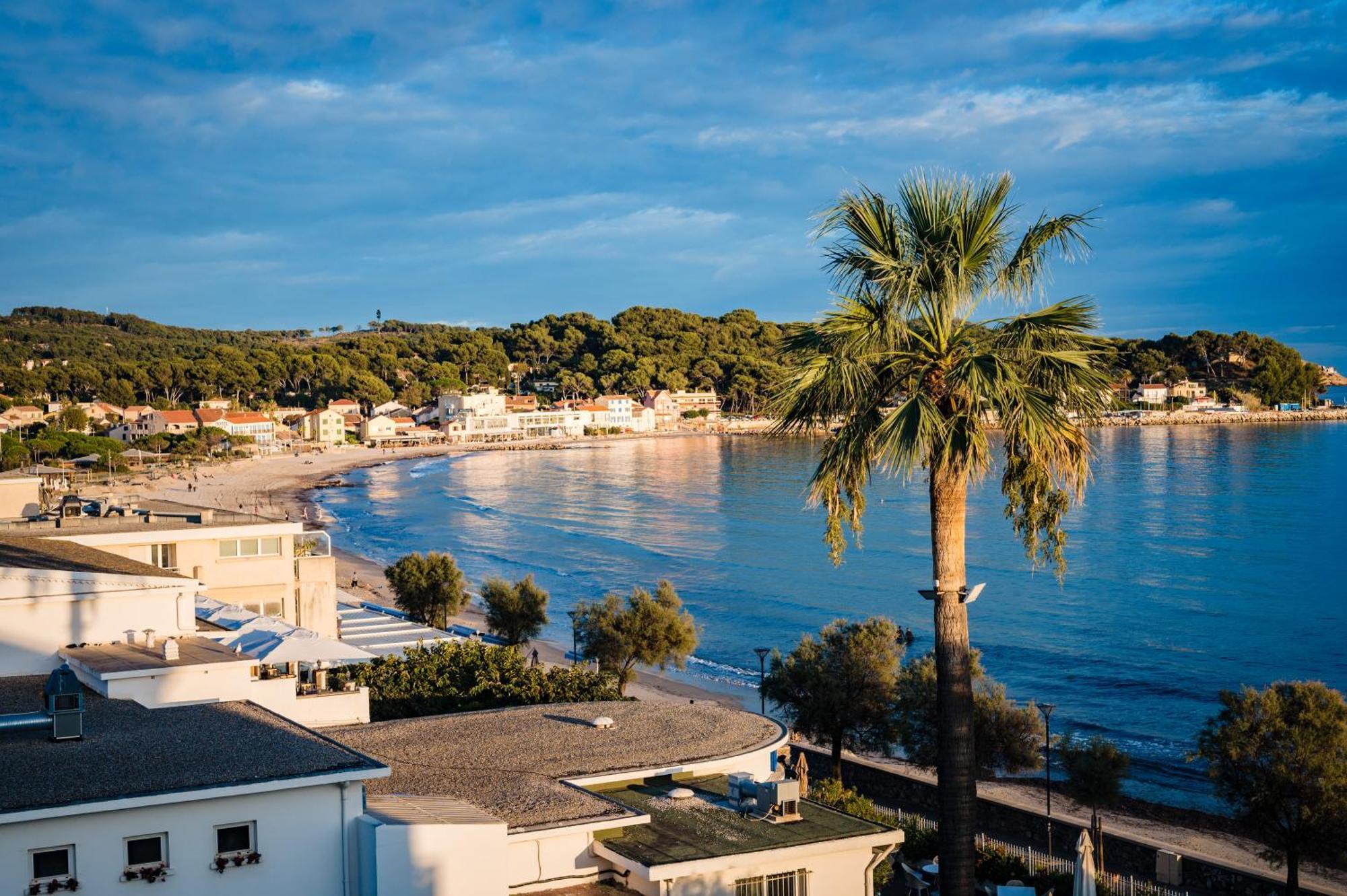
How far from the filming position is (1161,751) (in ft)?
81.3

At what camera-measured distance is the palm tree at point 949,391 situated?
25.0 ft

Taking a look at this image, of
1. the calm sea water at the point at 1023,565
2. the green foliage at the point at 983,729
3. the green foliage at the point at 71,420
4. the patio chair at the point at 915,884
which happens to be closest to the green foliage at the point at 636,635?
the calm sea water at the point at 1023,565

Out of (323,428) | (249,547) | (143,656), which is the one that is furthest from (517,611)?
(323,428)

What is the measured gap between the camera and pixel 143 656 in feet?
39.1

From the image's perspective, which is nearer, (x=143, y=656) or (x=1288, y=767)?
(x=143, y=656)

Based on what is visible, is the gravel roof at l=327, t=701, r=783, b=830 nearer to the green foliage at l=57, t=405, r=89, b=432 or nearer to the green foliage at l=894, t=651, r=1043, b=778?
the green foliage at l=894, t=651, r=1043, b=778

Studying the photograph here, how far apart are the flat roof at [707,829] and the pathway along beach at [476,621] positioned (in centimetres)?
783

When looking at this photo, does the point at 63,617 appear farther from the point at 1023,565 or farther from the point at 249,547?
the point at 1023,565

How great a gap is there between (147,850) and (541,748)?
4823 mm

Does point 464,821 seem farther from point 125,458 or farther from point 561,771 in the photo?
point 125,458

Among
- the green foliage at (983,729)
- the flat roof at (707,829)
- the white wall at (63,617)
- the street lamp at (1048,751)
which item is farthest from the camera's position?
the green foliage at (983,729)

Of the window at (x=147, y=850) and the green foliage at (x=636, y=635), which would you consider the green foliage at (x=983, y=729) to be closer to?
the green foliage at (x=636, y=635)

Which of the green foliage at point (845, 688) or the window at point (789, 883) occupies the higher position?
the window at point (789, 883)

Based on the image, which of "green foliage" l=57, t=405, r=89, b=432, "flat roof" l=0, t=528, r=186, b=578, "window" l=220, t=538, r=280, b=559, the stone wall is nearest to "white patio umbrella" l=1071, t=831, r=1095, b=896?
the stone wall
